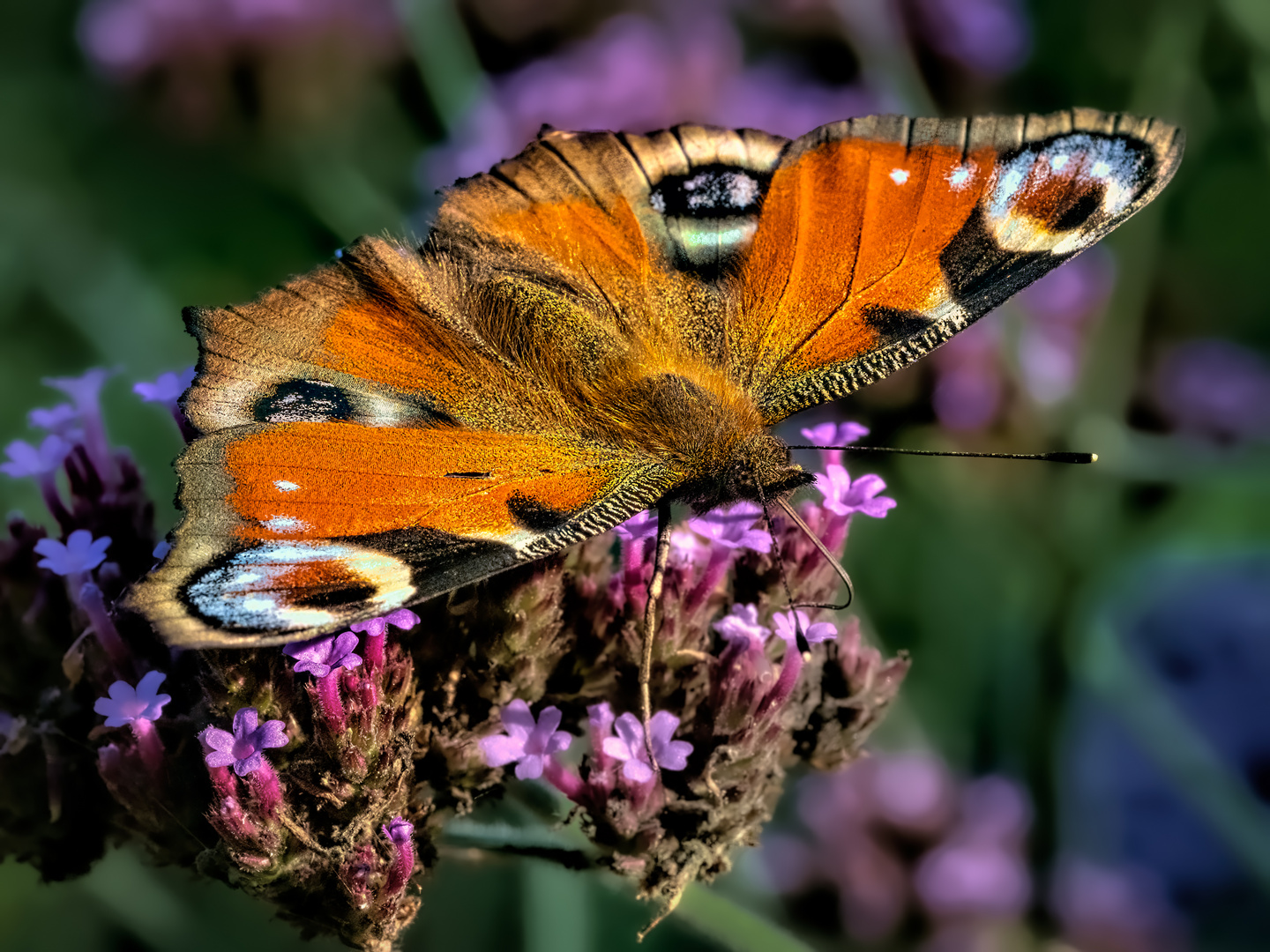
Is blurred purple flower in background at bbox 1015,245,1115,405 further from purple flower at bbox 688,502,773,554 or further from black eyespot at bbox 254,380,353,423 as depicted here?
black eyespot at bbox 254,380,353,423

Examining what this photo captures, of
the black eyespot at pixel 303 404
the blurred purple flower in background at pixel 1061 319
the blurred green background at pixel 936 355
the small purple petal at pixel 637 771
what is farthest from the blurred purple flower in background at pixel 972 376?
the black eyespot at pixel 303 404

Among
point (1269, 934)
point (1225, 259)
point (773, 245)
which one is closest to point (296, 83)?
point (773, 245)

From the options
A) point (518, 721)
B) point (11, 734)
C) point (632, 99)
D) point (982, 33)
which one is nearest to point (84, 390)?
point (11, 734)

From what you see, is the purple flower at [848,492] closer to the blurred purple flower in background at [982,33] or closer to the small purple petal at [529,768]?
the small purple petal at [529,768]

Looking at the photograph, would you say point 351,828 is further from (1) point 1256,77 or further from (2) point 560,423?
(1) point 1256,77

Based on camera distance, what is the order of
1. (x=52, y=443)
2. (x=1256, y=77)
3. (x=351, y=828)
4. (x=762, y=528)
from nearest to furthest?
1. (x=351, y=828)
2. (x=762, y=528)
3. (x=52, y=443)
4. (x=1256, y=77)

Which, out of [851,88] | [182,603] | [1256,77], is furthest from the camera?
[851,88]

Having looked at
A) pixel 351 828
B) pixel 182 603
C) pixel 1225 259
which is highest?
pixel 1225 259
